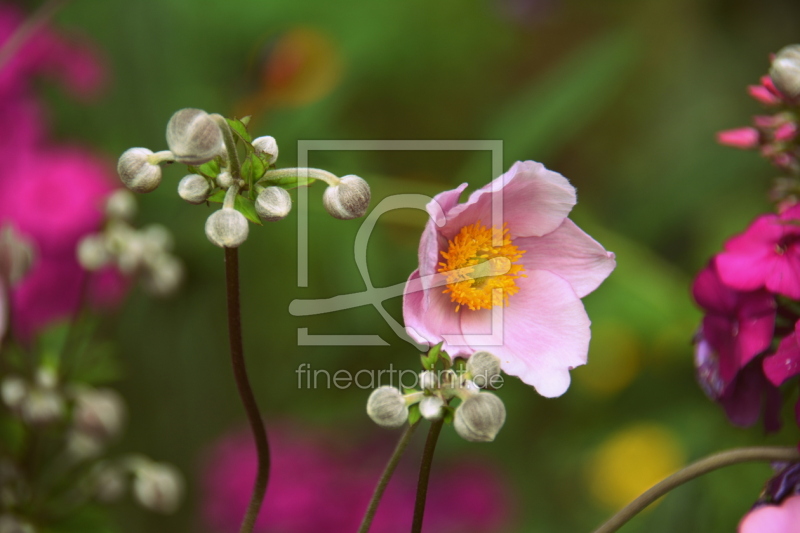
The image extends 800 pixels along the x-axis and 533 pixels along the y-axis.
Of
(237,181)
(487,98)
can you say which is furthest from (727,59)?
(237,181)

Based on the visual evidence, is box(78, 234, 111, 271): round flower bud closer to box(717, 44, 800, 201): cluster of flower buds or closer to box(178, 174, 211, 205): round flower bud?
box(178, 174, 211, 205): round flower bud

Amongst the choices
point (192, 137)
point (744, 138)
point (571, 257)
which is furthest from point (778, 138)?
point (192, 137)

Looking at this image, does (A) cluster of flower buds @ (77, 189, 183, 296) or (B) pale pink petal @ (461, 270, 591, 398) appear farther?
(A) cluster of flower buds @ (77, 189, 183, 296)

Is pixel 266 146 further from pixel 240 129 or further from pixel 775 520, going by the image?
pixel 775 520

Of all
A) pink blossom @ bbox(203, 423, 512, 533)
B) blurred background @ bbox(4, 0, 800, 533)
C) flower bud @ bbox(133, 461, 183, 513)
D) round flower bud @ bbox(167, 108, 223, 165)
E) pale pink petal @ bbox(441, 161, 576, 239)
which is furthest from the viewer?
blurred background @ bbox(4, 0, 800, 533)

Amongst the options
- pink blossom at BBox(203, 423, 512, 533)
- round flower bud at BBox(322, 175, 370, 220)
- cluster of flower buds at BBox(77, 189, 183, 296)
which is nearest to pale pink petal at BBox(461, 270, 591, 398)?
round flower bud at BBox(322, 175, 370, 220)

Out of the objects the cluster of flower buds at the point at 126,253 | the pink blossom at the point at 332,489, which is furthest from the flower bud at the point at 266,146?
the pink blossom at the point at 332,489

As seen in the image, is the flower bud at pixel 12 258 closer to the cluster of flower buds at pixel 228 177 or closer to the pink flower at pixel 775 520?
the cluster of flower buds at pixel 228 177
